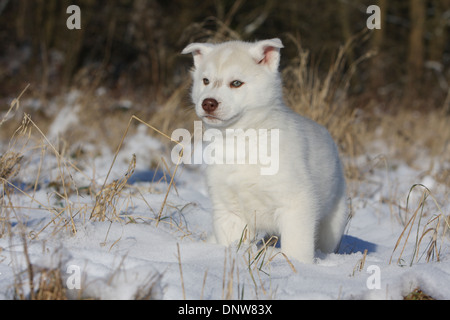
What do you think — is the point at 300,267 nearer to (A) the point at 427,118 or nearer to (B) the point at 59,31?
(A) the point at 427,118

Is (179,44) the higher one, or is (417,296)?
(179,44)

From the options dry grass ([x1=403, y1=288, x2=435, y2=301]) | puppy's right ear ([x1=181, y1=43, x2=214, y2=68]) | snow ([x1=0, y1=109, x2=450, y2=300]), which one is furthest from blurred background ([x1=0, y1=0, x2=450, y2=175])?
dry grass ([x1=403, y1=288, x2=435, y2=301])

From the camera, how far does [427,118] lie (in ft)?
31.9

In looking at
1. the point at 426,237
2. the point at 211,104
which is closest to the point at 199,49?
the point at 211,104

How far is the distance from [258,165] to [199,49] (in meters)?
0.96

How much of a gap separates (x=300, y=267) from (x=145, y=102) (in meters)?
6.42

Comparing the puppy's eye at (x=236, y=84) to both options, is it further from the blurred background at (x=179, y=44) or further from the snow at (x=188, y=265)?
the blurred background at (x=179, y=44)

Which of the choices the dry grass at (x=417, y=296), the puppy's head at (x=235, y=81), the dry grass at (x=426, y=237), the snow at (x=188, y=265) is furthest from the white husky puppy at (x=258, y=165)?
the dry grass at (x=417, y=296)

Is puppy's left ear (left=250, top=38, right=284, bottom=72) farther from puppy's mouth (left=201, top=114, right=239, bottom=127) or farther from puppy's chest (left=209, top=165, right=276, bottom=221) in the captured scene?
puppy's chest (left=209, top=165, right=276, bottom=221)

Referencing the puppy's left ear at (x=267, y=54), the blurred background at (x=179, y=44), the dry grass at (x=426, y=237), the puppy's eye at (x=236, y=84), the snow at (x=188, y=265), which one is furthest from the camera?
the blurred background at (x=179, y=44)

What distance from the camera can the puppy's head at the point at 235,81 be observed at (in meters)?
2.82

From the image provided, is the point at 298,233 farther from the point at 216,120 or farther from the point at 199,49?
the point at 199,49

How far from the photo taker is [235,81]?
295 centimetres
